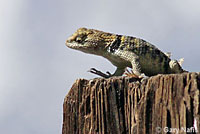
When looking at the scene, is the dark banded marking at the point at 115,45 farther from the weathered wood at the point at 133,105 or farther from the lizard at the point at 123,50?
the weathered wood at the point at 133,105

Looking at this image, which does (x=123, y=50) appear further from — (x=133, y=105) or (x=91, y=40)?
(x=133, y=105)

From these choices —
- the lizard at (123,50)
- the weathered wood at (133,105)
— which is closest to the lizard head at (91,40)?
the lizard at (123,50)

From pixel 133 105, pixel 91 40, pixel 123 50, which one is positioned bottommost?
pixel 133 105

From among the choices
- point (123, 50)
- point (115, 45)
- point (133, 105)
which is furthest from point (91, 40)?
point (133, 105)

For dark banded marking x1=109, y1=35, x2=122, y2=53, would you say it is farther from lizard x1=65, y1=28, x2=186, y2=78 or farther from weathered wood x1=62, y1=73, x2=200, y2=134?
weathered wood x1=62, y1=73, x2=200, y2=134

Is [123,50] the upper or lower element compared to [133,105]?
upper

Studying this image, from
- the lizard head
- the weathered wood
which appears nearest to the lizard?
the lizard head

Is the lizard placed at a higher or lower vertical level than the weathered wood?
higher

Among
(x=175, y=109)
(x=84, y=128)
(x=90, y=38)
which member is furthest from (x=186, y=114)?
(x=90, y=38)
